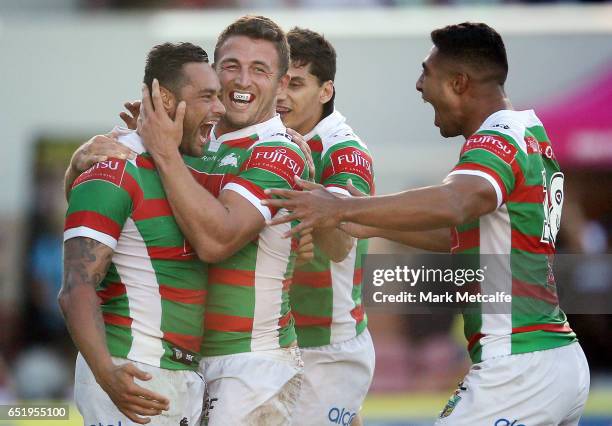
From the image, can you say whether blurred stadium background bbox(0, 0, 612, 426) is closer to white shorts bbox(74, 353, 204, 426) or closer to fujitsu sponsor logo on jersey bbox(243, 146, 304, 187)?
fujitsu sponsor logo on jersey bbox(243, 146, 304, 187)

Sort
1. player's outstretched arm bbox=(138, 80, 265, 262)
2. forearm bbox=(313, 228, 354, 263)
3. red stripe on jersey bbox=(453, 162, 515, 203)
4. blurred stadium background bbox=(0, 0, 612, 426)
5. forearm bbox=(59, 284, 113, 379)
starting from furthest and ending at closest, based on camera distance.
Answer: blurred stadium background bbox=(0, 0, 612, 426) → forearm bbox=(313, 228, 354, 263) → red stripe on jersey bbox=(453, 162, 515, 203) → player's outstretched arm bbox=(138, 80, 265, 262) → forearm bbox=(59, 284, 113, 379)

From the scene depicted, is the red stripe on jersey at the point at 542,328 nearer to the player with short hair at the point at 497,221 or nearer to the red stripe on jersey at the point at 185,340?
the player with short hair at the point at 497,221

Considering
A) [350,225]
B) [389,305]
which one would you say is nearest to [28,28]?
[389,305]

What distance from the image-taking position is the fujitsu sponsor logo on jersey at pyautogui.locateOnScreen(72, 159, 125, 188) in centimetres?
442

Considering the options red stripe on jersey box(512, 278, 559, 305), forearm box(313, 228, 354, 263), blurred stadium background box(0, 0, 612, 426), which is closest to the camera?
red stripe on jersey box(512, 278, 559, 305)

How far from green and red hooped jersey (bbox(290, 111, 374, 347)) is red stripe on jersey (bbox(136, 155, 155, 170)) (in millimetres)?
1514

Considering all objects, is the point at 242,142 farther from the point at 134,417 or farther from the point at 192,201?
the point at 134,417

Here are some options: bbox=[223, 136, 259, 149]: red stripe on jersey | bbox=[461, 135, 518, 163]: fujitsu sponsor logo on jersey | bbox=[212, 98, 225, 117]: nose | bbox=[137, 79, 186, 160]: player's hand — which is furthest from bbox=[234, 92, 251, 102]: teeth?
bbox=[461, 135, 518, 163]: fujitsu sponsor logo on jersey

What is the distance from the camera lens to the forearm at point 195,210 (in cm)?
443

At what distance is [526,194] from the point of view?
483 cm

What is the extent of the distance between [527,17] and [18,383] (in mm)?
7081

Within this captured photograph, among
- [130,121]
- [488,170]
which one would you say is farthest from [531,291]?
[130,121]

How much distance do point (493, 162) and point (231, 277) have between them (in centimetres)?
127

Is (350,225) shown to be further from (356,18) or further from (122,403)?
(356,18)
